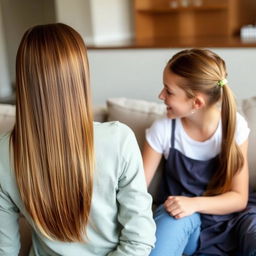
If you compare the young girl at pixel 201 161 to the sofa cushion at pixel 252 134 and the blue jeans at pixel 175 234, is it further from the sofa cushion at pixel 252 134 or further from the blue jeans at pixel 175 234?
the sofa cushion at pixel 252 134

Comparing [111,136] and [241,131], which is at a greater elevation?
[111,136]

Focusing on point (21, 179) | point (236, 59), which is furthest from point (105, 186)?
point (236, 59)

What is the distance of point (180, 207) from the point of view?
1.39 m

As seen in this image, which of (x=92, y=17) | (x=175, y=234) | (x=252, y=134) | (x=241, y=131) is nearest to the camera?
(x=175, y=234)

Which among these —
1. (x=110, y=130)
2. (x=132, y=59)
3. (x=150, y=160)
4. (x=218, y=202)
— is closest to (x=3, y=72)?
(x=132, y=59)

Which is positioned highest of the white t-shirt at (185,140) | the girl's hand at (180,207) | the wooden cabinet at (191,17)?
the wooden cabinet at (191,17)

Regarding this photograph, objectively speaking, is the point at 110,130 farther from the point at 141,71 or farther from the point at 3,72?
the point at 3,72

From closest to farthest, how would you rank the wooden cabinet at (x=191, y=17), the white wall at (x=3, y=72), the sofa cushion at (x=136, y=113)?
1. the sofa cushion at (x=136, y=113)
2. the wooden cabinet at (x=191, y=17)
3. the white wall at (x=3, y=72)

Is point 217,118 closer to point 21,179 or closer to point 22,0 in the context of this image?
point 21,179

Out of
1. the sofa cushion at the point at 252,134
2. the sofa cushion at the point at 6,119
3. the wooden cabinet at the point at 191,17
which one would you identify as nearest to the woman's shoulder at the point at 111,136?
the sofa cushion at the point at 252,134

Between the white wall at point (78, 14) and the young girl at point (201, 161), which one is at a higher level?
the white wall at point (78, 14)

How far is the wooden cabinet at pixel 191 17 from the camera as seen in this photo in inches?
130

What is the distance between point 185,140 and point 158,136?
9 cm

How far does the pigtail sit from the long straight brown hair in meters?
0.53
